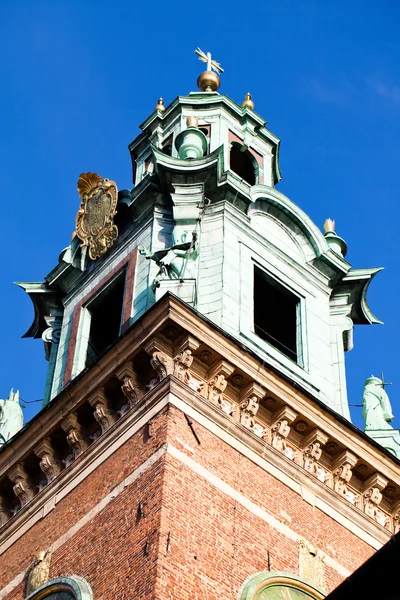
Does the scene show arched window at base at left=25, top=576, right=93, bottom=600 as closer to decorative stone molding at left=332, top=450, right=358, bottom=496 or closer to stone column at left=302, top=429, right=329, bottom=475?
stone column at left=302, top=429, right=329, bottom=475

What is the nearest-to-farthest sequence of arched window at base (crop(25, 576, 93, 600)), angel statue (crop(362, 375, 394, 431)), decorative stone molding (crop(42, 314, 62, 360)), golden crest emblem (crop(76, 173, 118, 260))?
1. arched window at base (crop(25, 576, 93, 600))
2. angel statue (crop(362, 375, 394, 431))
3. golden crest emblem (crop(76, 173, 118, 260))
4. decorative stone molding (crop(42, 314, 62, 360))

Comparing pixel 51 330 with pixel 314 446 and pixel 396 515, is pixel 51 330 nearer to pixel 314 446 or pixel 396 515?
pixel 314 446

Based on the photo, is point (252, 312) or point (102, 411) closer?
point (102, 411)

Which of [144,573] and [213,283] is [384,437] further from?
[144,573]

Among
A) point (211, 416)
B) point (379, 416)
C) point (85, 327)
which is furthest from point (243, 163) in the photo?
point (211, 416)

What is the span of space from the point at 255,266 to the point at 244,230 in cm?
76

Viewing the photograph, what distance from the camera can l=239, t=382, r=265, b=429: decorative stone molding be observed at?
2388 centimetres

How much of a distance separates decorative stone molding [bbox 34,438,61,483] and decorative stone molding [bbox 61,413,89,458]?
1.46 ft

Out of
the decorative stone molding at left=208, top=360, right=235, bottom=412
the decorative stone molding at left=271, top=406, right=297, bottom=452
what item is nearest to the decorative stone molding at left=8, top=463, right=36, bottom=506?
the decorative stone molding at left=208, top=360, right=235, bottom=412

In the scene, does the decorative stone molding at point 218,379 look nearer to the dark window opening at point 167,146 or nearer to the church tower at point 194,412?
the church tower at point 194,412

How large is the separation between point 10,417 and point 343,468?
7105 mm

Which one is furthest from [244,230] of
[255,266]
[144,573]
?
[144,573]

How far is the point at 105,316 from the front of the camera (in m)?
30.0

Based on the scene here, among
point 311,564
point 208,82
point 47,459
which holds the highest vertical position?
point 208,82
